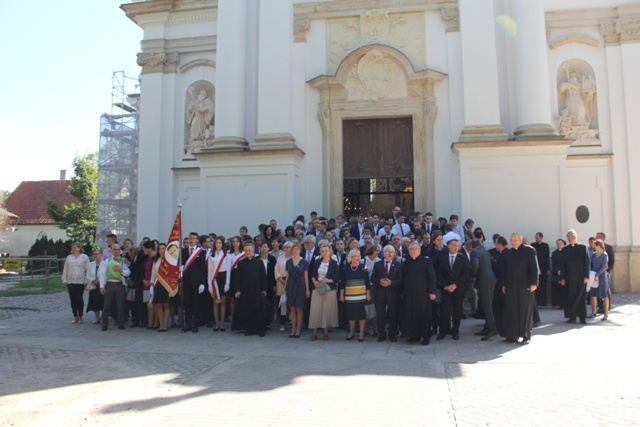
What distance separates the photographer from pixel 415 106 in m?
16.2

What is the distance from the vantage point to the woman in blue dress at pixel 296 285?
10.1m

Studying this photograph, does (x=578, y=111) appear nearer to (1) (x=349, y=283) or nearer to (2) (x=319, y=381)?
(1) (x=349, y=283)

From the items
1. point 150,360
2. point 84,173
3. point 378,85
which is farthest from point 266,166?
point 84,173

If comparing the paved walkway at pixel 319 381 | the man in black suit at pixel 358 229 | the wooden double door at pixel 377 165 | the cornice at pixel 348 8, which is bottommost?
the paved walkway at pixel 319 381

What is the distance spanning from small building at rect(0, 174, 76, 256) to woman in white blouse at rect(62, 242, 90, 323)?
39339 mm

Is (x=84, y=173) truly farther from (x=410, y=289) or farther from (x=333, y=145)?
(x=410, y=289)

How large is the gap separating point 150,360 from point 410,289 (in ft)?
Answer: 14.9

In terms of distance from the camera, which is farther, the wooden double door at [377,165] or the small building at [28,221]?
the small building at [28,221]

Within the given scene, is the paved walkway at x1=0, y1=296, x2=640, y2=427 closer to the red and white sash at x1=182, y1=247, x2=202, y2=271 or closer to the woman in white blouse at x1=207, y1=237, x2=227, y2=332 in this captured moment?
the woman in white blouse at x1=207, y1=237, x2=227, y2=332

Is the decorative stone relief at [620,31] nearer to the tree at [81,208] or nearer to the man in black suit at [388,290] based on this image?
the man in black suit at [388,290]

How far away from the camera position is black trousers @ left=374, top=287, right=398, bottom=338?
31.8 ft

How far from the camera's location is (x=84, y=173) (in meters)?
40.3

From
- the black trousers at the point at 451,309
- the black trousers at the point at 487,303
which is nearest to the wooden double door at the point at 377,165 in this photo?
the black trousers at the point at 487,303

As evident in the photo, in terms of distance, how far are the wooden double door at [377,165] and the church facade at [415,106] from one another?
0.04 metres
